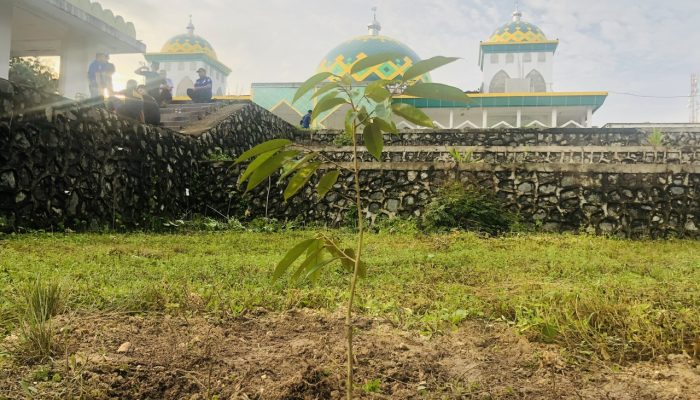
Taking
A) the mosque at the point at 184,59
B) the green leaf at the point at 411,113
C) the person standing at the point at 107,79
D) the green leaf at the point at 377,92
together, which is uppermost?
the mosque at the point at 184,59

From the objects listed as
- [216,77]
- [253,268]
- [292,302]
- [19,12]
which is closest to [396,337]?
[292,302]

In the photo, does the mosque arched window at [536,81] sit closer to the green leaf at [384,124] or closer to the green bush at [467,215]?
the green bush at [467,215]

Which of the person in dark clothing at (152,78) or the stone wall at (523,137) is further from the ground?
the person in dark clothing at (152,78)

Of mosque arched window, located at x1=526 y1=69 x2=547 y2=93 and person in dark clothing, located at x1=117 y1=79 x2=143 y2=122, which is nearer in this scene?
person in dark clothing, located at x1=117 y1=79 x2=143 y2=122

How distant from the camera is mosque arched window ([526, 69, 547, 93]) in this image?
1053 inches

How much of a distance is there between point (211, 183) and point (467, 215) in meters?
4.67

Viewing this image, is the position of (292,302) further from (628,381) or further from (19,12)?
(19,12)

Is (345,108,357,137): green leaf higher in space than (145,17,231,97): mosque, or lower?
lower

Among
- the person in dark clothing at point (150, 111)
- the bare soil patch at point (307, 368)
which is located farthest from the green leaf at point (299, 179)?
the person in dark clothing at point (150, 111)

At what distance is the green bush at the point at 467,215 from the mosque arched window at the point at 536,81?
20.3 metres

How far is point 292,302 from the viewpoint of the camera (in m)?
2.96

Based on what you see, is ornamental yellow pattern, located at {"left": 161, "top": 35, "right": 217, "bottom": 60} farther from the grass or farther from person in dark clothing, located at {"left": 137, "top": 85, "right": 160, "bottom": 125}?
the grass

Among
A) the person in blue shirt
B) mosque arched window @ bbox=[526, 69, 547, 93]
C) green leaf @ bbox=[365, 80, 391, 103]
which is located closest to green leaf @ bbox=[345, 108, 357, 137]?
green leaf @ bbox=[365, 80, 391, 103]

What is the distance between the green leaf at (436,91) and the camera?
111cm
